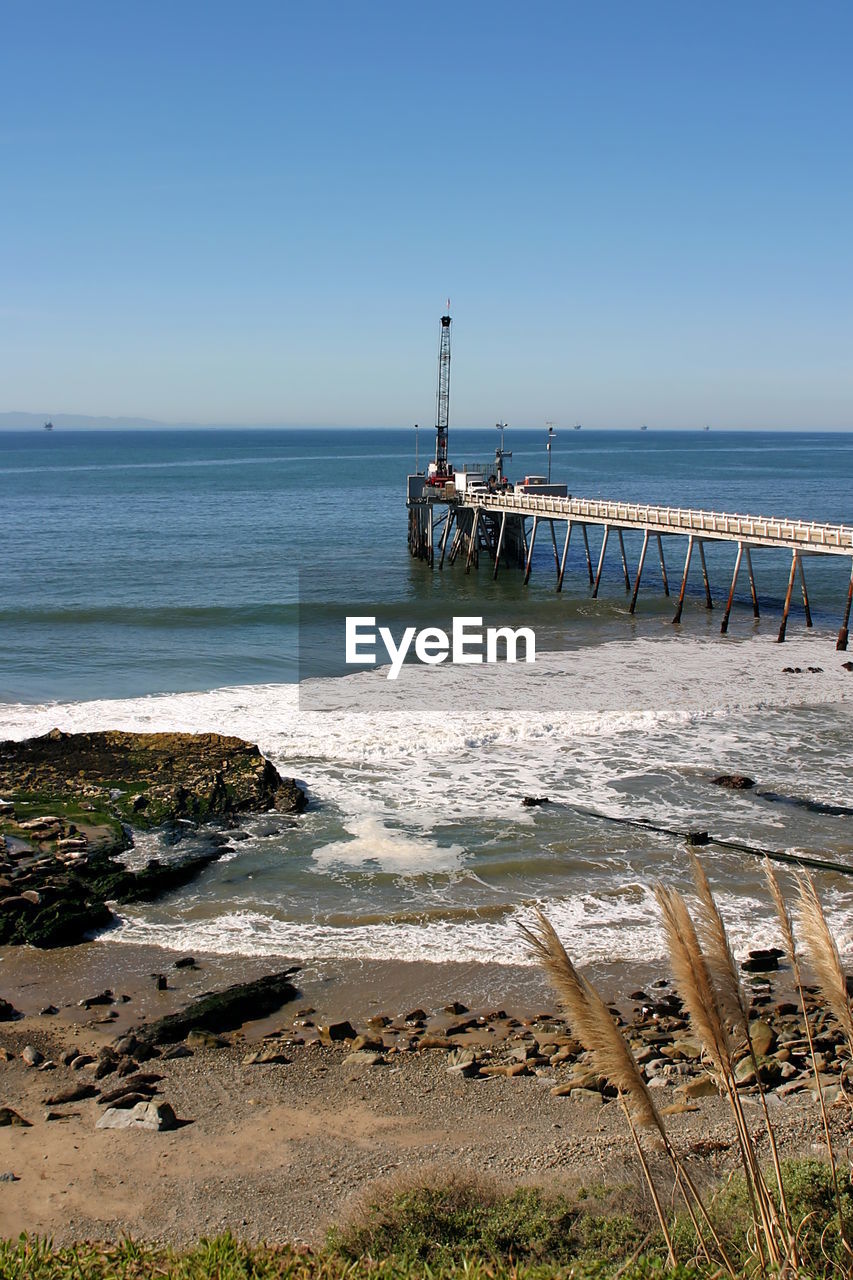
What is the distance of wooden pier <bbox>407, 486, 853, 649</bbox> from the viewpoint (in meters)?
39.2

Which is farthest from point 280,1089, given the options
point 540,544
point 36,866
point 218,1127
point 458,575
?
point 540,544

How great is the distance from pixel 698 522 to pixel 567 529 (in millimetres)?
18371

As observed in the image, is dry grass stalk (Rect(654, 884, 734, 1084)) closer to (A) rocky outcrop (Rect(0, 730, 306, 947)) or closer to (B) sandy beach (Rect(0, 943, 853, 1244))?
(B) sandy beach (Rect(0, 943, 853, 1244))

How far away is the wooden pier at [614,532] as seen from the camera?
3916 centimetres

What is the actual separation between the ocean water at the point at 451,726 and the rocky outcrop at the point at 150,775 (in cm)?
99

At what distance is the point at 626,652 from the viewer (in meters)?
38.6

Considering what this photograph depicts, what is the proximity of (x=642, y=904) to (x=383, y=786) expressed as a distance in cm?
763

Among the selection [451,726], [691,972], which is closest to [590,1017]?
[691,972]

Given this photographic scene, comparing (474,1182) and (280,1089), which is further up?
(474,1182)

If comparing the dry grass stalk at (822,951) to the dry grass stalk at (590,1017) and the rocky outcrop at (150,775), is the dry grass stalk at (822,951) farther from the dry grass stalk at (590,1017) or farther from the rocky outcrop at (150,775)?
the rocky outcrop at (150,775)

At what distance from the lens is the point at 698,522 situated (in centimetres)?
4284

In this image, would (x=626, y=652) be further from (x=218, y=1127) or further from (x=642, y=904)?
(x=218, y=1127)

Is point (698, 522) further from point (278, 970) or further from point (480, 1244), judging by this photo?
point (480, 1244)

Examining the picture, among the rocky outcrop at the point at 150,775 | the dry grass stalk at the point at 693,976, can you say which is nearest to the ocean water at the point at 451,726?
the rocky outcrop at the point at 150,775
